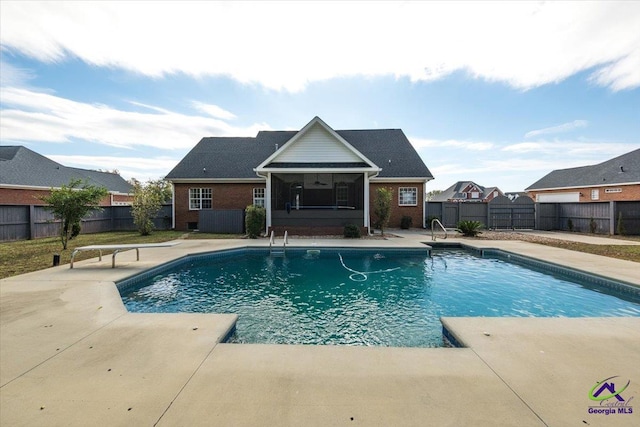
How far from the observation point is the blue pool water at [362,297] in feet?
17.0

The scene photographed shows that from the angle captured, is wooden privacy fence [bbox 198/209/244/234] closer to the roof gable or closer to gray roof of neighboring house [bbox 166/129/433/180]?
the roof gable

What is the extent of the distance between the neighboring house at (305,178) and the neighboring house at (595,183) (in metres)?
20.1

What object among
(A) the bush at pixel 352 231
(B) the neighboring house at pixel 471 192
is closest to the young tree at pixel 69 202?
(A) the bush at pixel 352 231

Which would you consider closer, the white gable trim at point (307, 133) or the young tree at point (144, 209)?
the white gable trim at point (307, 133)

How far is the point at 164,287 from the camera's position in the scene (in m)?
7.77

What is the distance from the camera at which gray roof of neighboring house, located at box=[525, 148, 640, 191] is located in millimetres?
26172

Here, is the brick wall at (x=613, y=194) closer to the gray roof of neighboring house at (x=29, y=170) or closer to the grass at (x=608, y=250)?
the grass at (x=608, y=250)

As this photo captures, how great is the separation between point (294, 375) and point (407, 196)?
20176 mm

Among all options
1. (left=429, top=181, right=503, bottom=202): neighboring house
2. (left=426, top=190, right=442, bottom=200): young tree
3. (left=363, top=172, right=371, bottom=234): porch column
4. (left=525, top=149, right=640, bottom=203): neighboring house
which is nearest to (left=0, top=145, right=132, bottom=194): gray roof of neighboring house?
(left=363, top=172, right=371, bottom=234): porch column

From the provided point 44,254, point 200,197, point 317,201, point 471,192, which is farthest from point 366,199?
point 471,192

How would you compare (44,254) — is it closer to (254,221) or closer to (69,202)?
(69,202)

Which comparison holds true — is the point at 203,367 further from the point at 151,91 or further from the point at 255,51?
the point at 151,91

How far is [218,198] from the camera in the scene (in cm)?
2142

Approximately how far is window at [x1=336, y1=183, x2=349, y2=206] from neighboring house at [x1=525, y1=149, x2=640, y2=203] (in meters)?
25.0
